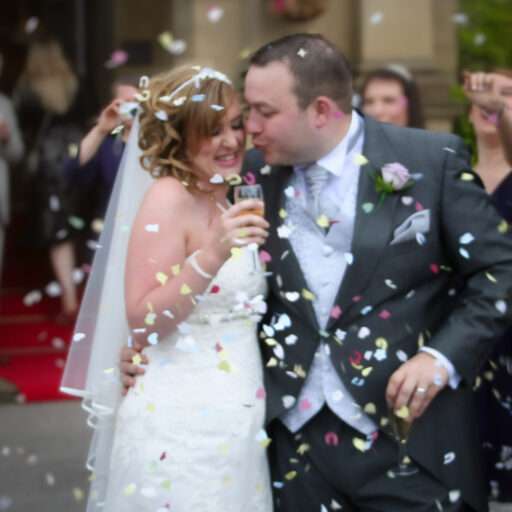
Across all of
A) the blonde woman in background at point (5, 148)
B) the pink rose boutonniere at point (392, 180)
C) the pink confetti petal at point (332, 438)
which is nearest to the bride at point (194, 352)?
the pink confetti petal at point (332, 438)

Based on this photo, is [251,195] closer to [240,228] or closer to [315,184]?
[240,228]

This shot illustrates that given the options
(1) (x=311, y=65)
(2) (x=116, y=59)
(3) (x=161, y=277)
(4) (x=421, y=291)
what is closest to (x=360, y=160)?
(1) (x=311, y=65)

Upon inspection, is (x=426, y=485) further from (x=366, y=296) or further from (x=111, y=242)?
(x=111, y=242)

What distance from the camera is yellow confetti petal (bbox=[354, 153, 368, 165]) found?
377 cm

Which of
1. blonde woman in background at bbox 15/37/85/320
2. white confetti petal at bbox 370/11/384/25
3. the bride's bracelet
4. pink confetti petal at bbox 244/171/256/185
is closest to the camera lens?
the bride's bracelet

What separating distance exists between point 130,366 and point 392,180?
3.17 ft

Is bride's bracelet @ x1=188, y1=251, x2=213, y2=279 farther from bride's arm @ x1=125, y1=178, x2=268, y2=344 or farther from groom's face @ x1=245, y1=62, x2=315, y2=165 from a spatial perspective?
groom's face @ x1=245, y1=62, x2=315, y2=165

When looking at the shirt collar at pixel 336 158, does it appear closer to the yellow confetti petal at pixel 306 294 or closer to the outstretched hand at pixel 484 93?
the yellow confetti petal at pixel 306 294

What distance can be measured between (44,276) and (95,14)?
2.51 m

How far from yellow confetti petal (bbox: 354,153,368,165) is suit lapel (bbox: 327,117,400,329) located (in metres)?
0.01

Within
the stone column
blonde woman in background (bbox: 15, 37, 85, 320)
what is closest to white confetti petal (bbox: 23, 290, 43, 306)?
blonde woman in background (bbox: 15, 37, 85, 320)

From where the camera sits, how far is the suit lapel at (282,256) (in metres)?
3.74

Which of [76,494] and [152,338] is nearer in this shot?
[152,338]

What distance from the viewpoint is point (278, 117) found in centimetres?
369
